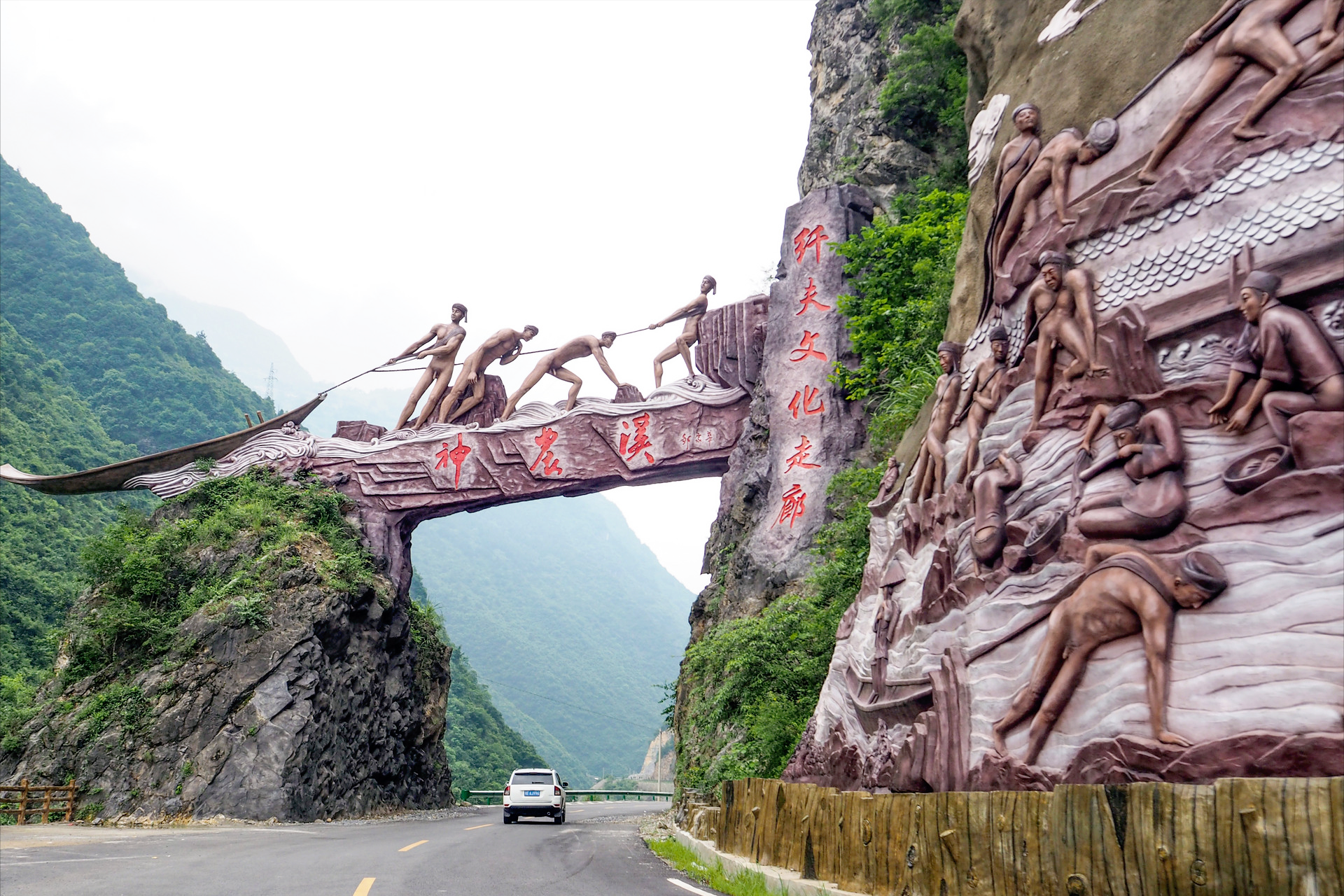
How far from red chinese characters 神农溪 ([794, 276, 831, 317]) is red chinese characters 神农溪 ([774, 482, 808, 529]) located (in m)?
2.76

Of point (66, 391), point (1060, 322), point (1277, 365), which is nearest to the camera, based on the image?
point (1277, 365)

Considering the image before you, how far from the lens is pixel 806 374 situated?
15.5 meters

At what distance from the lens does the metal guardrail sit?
30144 mm

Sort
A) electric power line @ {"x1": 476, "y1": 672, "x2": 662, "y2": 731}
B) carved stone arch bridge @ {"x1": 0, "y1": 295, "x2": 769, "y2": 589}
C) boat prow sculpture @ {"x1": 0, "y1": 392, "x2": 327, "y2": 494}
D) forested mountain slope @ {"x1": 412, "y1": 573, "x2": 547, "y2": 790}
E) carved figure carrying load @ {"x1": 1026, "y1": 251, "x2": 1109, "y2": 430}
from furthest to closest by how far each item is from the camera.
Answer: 1. electric power line @ {"x1": 476, "y1": 672, "x2": 662, "y2": 731}
2. forested mountain slope @ {"x1": 412, "y1": 573, "x2": 547, "y2": 790}
3. boat prow sculpture @ {"x1": 0, "y1": 392, "x2": 327, "y2": 494}
4. carved stone arch bridge @ {"x1": 0, "y1": 295, "x2": 769, "y2": 589}
5. carved figure carrying load @ {"x1": 1026, "y1": 251, "x2": 1109, "y2": 430}

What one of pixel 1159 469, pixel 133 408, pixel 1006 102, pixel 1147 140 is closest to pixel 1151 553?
pixel 1159 469

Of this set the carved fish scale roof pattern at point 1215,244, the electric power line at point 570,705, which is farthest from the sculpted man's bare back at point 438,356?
the electric power line at point 570,705

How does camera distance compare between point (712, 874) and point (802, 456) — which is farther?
point (802, 456)

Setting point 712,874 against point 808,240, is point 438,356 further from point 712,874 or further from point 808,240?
point 712,874

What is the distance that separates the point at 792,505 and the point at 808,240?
13.8 feet

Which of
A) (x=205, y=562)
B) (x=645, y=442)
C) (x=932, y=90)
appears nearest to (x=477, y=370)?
(x=645, y=442)

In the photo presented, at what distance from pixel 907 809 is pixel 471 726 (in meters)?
39.6

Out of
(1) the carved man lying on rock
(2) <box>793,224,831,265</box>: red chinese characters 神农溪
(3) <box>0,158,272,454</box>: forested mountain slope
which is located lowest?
(1) the carved man lying on rock

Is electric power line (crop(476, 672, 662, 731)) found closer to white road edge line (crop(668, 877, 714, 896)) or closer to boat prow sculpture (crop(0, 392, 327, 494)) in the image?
boat prow sculpture (crop(0, 392, 327, 494))

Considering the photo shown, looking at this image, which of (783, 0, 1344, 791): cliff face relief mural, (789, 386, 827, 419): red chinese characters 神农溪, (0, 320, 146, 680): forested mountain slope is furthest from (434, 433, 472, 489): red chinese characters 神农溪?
(783, 0, 1344, 791): cliff face relief mural
